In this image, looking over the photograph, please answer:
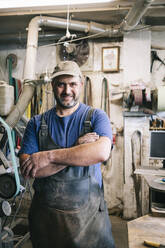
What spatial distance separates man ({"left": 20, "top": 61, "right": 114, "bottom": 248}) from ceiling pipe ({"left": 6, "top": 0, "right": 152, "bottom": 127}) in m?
1.25

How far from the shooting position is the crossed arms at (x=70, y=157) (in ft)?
4.90

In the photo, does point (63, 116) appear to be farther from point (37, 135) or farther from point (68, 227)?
point (68, 227)

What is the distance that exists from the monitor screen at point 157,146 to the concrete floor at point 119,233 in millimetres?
1297

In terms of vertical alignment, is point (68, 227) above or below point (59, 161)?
below

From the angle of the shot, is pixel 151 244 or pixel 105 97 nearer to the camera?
pixel 151 244

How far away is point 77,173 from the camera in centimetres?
160

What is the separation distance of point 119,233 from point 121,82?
2.59m

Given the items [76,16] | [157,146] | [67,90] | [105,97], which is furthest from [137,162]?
[76,16]

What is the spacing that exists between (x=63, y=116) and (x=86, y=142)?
335mm

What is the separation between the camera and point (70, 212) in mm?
1558

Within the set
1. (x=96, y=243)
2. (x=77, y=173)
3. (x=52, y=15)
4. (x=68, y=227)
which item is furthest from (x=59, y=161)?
(x=52, y=15)

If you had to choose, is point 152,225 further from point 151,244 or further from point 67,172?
point 67,172

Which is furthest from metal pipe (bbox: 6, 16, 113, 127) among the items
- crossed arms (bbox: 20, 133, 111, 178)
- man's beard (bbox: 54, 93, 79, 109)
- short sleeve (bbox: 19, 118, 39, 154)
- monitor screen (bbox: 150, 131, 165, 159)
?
monitor screen (bbox: 150, 131, 165, 159)

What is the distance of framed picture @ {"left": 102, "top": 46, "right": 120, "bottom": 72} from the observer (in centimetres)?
402
